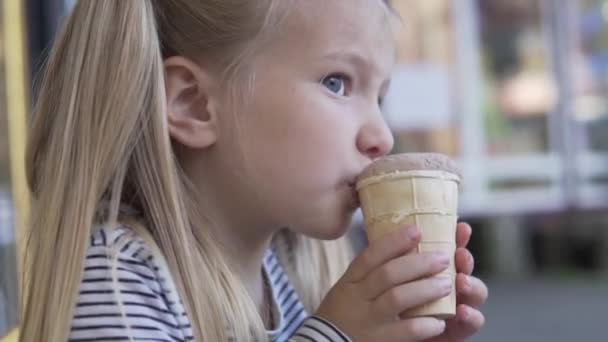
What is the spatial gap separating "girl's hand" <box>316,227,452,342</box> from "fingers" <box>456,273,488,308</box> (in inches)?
2.7

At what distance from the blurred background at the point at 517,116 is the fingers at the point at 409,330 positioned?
5758mm

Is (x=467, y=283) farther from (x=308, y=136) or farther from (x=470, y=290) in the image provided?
(x=308, y=136)

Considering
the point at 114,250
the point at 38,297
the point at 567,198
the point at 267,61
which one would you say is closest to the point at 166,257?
the point at 114,250

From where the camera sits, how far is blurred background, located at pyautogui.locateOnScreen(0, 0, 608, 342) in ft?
22.9

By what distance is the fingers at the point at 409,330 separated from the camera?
108 cm

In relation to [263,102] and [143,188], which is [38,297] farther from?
[263,102]

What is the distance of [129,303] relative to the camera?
1086 mm

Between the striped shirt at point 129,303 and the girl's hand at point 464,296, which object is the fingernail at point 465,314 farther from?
the striped shirt at point 129,303

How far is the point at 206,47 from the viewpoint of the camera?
1.27 meters

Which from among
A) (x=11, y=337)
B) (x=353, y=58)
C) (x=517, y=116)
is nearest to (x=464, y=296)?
(x=353, y=58)

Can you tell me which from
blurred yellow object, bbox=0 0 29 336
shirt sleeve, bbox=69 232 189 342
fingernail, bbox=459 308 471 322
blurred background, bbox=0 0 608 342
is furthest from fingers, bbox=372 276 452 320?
blurred background, bbox=0 0 608 342

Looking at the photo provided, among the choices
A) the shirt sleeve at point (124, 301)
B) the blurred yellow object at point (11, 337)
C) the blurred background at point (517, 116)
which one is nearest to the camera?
the shirt sleeve at point (124, 301)

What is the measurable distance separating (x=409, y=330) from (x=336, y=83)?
376 mm

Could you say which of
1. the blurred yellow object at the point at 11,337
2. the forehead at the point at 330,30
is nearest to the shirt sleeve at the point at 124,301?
the forehead at the point at 330,30
